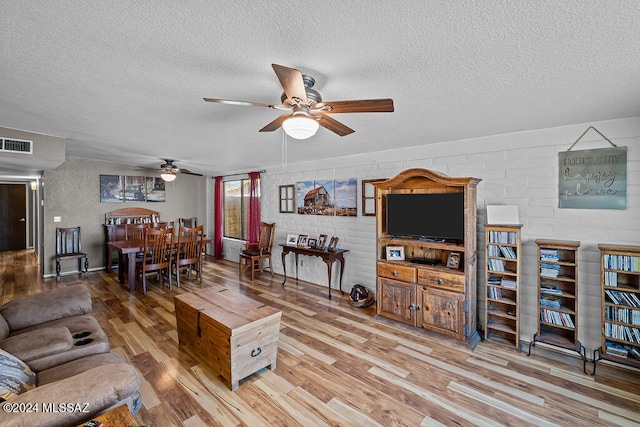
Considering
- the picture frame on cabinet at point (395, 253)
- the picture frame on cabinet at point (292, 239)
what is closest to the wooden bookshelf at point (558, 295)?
the picture frame on cabinet at point (395, 253)

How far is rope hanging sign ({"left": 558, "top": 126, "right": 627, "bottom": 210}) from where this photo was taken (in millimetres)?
2580

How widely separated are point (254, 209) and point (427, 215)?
4050mm

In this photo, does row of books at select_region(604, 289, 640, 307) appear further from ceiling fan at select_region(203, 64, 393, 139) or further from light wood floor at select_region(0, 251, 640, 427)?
ceiling fan at select_region(203, 64, 393, 139)

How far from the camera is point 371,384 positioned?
92.0 inches

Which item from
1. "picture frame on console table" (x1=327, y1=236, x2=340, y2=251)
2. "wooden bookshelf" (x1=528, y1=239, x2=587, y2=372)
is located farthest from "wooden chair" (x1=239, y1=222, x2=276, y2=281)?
"wooden bookshelf" (x1=528, y1=239, x2=587, y2=372)

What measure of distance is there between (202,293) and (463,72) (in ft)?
9.92

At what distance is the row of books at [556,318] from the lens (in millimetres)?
2697

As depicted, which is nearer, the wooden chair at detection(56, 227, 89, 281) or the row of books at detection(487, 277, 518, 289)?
the row of books at detection(487, 277, 518, 289)

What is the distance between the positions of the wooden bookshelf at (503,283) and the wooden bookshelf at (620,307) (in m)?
0.62

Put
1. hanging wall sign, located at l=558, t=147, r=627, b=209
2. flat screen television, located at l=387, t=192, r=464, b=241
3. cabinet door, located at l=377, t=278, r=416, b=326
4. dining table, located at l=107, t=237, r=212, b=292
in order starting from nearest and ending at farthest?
hanging wall sign, located at l=558, t=147, r=627, b=209 < flat screen television, located at l=387, t=192, r=464, b=241 < cabinet door, located at l=377, t=278, r=416, b=326 < dining table, located at l=107, t=237, r=212, b=292

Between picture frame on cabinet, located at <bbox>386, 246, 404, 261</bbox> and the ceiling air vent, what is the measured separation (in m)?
4.54

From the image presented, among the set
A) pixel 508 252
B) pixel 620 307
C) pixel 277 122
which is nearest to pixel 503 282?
pixel 508 252

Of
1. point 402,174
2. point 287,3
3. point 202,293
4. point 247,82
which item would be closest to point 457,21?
point 287,3

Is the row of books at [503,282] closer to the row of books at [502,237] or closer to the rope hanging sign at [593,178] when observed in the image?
the row of books at [502,237]
